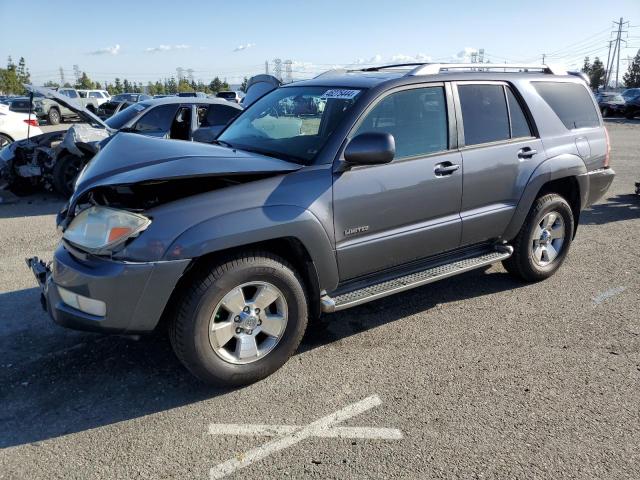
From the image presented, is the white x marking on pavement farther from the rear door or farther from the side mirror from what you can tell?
the rear door

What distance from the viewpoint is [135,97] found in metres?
32.7

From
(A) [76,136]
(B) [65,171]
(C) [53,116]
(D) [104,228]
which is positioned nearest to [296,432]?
(D) [104,228]


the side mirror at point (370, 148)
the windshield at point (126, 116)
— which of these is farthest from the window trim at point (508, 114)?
the windshield at point (126, 116)

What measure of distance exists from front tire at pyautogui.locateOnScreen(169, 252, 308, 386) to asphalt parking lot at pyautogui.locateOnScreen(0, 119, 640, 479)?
0.18m

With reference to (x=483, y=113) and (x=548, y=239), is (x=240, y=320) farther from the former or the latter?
(x=548, y=239)

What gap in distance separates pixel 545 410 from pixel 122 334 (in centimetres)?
246

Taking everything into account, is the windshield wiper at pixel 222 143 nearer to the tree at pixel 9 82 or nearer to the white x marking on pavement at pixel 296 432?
the white x marking on pavement at pixel 296 432

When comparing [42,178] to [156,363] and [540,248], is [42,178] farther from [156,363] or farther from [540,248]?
[540,248]

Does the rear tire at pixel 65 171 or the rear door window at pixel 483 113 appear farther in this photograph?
the rear tire at pixel 65 171

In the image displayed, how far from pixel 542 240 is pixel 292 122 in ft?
8.56

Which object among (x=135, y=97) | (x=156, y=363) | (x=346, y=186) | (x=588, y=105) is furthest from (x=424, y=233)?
(x=135, y=97)

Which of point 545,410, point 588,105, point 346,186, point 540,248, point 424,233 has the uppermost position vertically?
point 588,105

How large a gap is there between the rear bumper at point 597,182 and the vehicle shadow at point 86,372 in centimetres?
199

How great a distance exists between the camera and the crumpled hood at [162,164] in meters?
2.89
